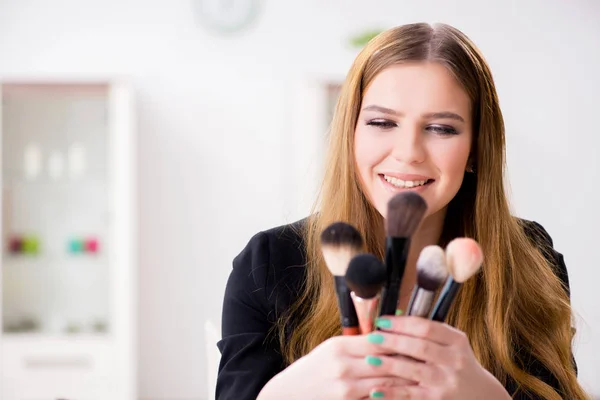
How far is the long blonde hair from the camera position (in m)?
1.06

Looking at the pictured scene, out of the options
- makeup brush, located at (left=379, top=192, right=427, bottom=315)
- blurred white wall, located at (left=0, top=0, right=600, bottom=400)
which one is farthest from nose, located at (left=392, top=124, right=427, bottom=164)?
blurred white wall, located at (left=0, top=0, right=600, bottom=400)

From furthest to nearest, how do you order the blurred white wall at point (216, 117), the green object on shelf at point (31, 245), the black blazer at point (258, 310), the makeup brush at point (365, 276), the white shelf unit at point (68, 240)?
the blurred white wall at point (216, 117) < the green object on shelf at point (31, 245) < the white shelf unit at point (68, 240) < the black blazer at point (258, 310) < the makeup brush at point (365, 276)

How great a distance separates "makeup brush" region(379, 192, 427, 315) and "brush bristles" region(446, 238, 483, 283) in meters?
0.04

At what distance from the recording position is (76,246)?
10.9 feet

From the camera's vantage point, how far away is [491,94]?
1084 millimetres

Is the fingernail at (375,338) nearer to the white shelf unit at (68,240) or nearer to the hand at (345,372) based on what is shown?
the hand at (345,372)

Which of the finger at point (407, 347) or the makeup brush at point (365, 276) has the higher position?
the makeup brush at point (365, 276)

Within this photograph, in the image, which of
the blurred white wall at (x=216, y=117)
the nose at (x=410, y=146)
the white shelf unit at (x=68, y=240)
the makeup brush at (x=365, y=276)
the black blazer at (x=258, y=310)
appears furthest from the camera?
the blurred white wall at (x=216, y=117)

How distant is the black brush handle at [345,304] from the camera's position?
68 cm

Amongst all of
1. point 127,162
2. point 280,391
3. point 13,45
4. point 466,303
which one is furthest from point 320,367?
point 13,45

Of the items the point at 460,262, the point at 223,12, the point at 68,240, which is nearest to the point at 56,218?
the point at 68,240

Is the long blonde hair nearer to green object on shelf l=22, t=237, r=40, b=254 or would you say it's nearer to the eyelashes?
the eyelashes

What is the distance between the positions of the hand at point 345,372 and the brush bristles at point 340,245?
0.07m

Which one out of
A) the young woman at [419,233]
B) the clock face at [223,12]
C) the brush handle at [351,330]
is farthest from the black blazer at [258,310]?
the clock face at [223,12]
